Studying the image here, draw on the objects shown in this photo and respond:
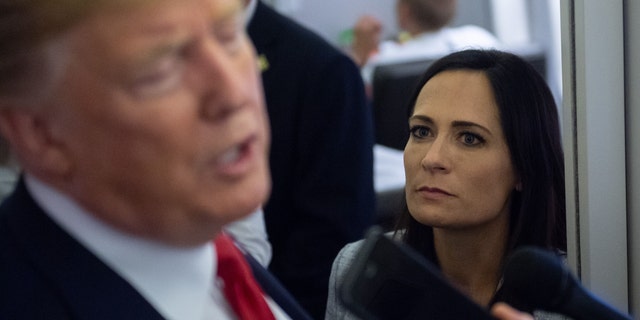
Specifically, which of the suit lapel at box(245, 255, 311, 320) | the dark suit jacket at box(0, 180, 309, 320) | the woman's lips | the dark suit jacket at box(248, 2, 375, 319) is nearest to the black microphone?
the suit lapel at box(245, 255, 311, 320)

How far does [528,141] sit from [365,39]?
3.29 meters

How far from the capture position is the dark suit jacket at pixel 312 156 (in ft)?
6.78

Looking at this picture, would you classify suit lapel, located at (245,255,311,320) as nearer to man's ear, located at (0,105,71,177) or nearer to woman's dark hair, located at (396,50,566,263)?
man's ear, located at (0,105,71,177)

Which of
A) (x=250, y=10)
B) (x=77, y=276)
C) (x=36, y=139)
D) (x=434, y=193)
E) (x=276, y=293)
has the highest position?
(x=36, y=139)

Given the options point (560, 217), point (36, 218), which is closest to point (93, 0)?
point (36, 218)

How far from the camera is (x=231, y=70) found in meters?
0.70

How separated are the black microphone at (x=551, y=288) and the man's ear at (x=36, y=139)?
0.39 meters

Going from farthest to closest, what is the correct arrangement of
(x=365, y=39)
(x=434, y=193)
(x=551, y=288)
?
(x=365, y=39) < (x=434, y=193) < (x=551, y=288)

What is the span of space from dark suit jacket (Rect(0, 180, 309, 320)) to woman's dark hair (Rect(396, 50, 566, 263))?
99 cm

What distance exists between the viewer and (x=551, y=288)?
2.69 ft

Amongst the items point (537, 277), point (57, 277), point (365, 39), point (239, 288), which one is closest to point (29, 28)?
point (57, 277)

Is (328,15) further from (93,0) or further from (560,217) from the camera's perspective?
(93,0)

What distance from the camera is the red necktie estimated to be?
32.6 inches

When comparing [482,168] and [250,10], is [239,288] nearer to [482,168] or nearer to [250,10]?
[482,168]
